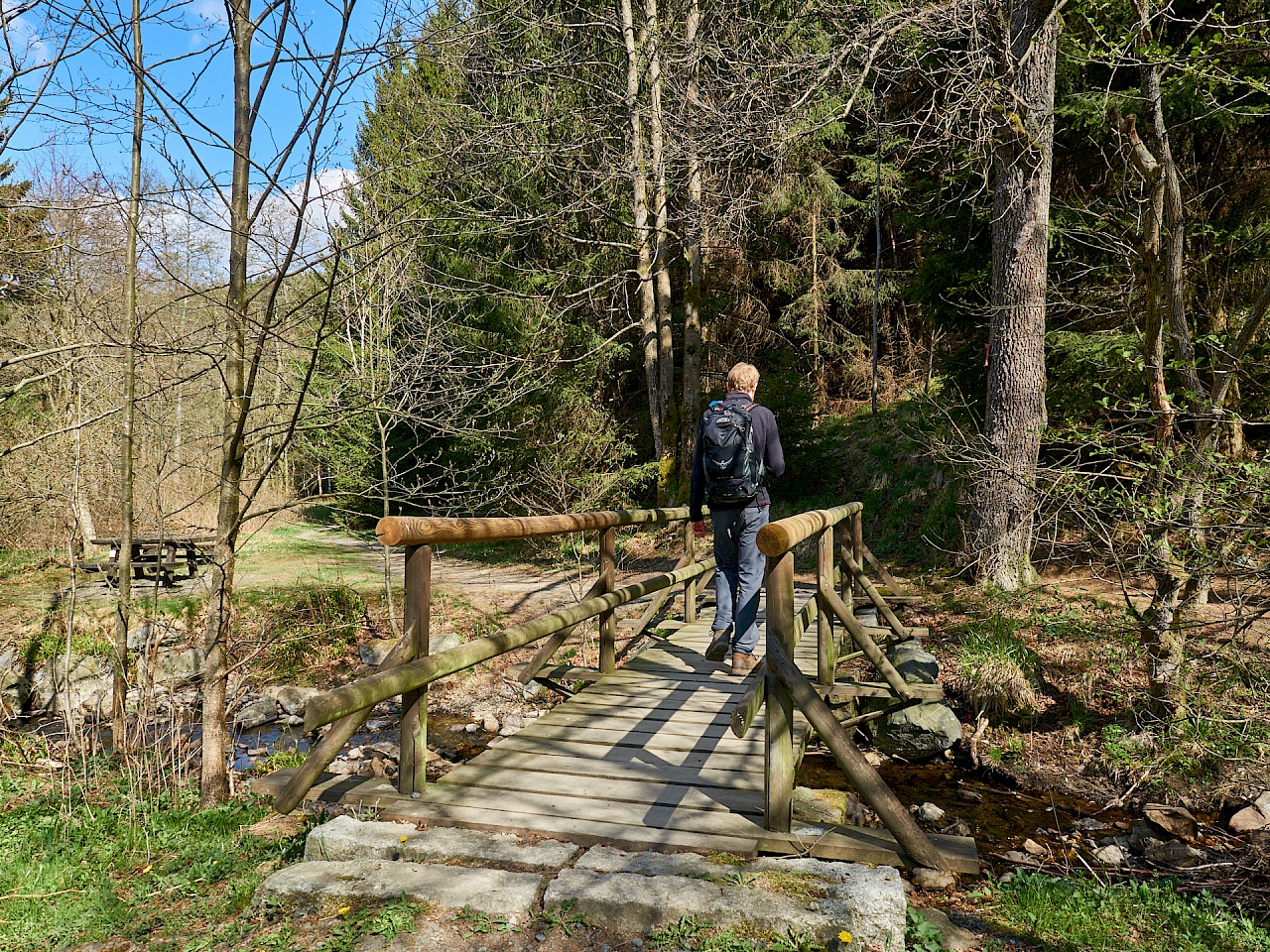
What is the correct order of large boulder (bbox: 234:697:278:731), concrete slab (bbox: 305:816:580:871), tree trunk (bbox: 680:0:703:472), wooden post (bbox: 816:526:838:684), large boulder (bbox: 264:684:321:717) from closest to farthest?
concrete slab (bbox: 305:816:580:871)
wooden post (bbox: 816:526:838:684)
large boulder (bbox: 234:697:278:731)
large boulder (bbox: 264:684:321:717)
tree trunk (bbox: 680:0:703:472)

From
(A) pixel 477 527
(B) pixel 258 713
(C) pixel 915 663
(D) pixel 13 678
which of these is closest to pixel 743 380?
(A) pixel 477 527

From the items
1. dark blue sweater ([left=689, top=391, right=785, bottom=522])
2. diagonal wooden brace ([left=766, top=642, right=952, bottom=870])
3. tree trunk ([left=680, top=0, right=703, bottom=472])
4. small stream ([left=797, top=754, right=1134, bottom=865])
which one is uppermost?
tree trunk ([left=680, top=0, right=703, bottom=472])

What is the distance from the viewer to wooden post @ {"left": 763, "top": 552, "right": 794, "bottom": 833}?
3381mm

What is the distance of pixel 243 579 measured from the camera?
1293cm

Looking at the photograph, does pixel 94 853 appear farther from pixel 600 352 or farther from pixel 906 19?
pixel 600 352

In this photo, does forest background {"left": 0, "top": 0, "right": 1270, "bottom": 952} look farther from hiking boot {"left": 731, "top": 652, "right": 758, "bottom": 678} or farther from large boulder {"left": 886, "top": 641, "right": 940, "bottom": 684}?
hiking boot {"left": 731, "top": 652, "right": 758, "bottom": 678}

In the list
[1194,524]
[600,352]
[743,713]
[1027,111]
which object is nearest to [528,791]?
[743,713]

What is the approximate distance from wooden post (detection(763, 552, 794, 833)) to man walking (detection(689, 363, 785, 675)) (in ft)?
6.92

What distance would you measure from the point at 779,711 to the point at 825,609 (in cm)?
220

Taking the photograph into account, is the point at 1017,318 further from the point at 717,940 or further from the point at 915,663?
the point at 717,940

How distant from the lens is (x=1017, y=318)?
9.59 metres

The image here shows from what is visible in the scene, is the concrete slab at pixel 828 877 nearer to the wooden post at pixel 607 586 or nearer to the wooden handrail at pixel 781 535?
the wooden handrail at pixel 781 535

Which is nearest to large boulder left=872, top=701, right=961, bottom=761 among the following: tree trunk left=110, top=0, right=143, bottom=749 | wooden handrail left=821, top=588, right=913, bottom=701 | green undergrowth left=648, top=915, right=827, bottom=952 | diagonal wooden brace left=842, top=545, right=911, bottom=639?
diagonal wooden brace left=842, top=545, right=911, bottom=639

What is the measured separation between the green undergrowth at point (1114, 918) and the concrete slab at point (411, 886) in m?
2.09
